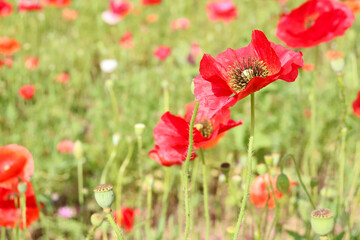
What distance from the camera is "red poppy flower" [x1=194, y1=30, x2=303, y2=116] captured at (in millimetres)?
779

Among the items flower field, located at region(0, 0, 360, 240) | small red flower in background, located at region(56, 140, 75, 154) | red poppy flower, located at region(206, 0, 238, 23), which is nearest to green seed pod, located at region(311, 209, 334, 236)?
flower field, located at region(0, 0, 360, 240)

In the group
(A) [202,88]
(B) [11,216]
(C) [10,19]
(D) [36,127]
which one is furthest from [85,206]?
(C) [10,19]

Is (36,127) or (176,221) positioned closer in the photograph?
(176,221)

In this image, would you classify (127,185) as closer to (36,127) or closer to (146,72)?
(36,127)

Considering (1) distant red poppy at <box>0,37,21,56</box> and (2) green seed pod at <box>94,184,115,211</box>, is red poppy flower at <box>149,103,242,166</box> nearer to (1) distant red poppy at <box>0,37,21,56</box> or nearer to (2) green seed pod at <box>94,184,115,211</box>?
(2) green seed pod at <box>94,184,115,211</box>

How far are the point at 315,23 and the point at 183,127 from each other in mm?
712

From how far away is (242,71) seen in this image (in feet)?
3.04

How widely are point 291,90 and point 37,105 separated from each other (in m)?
1.57

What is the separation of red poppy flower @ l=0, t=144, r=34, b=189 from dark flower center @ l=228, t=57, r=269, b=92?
63cm

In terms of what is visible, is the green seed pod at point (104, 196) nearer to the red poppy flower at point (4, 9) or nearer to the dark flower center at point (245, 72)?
the dark flower center at point (245, 72)

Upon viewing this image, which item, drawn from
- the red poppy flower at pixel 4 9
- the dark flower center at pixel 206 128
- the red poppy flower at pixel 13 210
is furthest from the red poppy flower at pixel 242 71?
the red poppy flower at pixel 4 9

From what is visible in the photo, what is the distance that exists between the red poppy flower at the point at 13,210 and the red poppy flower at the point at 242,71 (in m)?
0.66

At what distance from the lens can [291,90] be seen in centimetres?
242

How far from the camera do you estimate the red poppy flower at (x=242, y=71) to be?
779 mm
